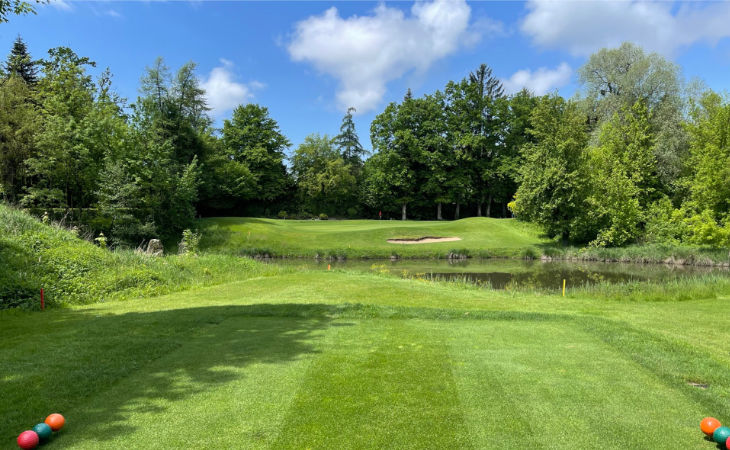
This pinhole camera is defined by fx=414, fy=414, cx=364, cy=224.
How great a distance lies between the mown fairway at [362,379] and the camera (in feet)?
11.9

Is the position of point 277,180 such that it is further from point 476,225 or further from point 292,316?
point 292,316

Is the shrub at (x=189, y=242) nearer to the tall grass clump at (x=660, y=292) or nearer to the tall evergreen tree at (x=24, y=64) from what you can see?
the tall grass clump at (x=660, y=292)

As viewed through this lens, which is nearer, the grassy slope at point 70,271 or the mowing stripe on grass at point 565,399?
the mowing stripe on grass at point 565,399

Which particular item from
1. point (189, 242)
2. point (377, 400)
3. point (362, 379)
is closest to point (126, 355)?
point (362, 379)

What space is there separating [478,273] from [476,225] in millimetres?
16748

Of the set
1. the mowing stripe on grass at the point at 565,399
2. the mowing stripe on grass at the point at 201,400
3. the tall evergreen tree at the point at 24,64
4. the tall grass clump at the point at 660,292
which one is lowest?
the tall grass clump at the point at 660,292

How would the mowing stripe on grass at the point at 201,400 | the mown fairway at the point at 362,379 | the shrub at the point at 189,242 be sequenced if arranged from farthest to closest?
the shrub at the point at 189,242
the mown fairway at the point at 362,379
the mowing stripe on grass at the point at 201,400

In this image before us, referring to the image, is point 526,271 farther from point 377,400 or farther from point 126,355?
point 126,355

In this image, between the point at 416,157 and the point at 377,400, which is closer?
the point at 377,400

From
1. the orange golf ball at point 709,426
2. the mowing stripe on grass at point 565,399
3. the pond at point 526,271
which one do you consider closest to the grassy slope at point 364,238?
the pond at point 526,271

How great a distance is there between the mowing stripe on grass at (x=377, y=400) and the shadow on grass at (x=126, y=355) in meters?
0.90

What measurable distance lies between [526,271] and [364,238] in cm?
1388

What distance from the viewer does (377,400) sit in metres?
4.30

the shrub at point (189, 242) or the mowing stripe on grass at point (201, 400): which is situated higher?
the shrub at point (189, 242)
